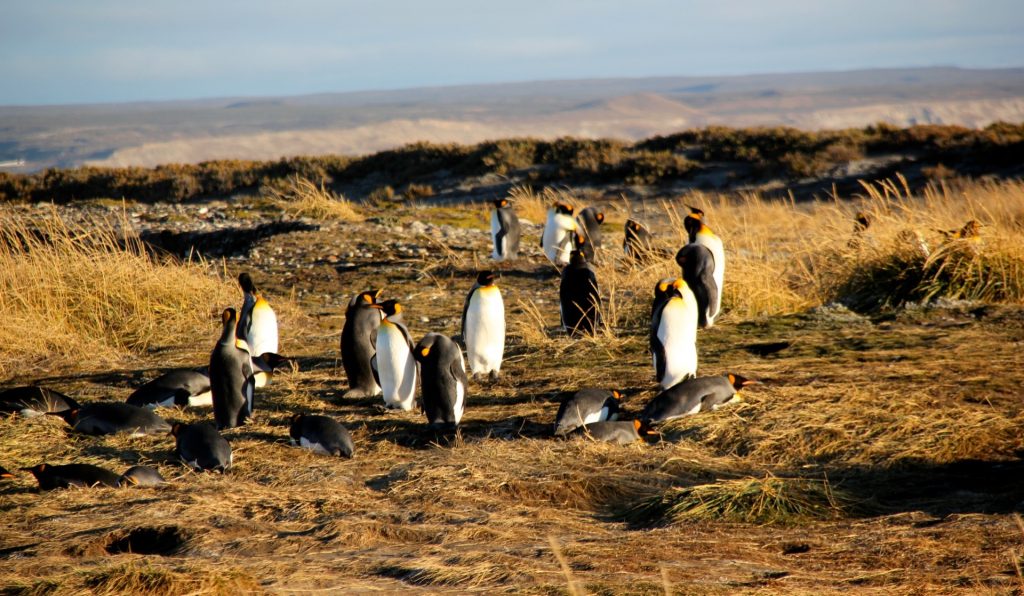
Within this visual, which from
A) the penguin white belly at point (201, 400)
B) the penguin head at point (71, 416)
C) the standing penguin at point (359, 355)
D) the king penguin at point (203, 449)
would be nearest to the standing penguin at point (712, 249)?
the standing penguin at point (359, 355)

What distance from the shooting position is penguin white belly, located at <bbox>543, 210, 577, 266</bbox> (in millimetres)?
11977

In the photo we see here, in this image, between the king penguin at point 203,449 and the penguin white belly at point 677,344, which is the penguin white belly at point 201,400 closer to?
the king penguin at point 203,449

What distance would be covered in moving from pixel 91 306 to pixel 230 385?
3.39 metres

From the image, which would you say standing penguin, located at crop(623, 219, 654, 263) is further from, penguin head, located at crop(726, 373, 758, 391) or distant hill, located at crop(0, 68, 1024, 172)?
distant hill, located at crop(0, 68, 1024, 172)

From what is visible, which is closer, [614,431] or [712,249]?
[614,431]

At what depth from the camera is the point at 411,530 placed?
13.9ft

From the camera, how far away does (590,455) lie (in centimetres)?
526

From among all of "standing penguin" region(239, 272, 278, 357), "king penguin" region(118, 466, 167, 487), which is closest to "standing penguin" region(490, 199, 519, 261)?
"standing penguin" region(239, 272, 278, 357)

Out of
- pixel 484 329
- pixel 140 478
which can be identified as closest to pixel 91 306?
pixel 484 329

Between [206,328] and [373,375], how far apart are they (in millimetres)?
2931

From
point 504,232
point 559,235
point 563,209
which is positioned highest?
point 563,209

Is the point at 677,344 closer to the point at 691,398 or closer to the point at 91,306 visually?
the point at 691,398

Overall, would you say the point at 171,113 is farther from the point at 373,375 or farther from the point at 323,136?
the point at 373,375

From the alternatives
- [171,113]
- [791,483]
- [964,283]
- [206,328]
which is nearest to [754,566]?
[791,483]
